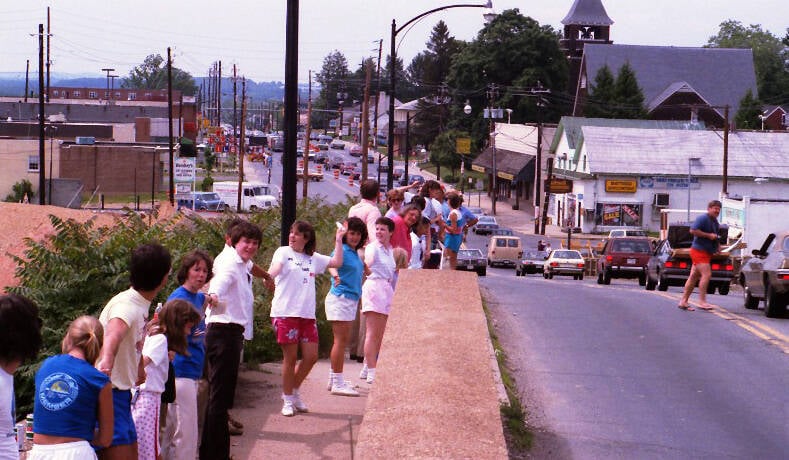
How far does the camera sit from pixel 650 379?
13.4 metres

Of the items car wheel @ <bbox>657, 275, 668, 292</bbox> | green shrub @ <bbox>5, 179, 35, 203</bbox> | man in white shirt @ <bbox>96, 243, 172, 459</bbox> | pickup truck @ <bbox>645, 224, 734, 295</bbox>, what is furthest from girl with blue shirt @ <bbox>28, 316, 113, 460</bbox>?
green shrub @ <bbox>5, 179, 35, 203</bbox>

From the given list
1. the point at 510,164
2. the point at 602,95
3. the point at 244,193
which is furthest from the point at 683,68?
the point at 244,193

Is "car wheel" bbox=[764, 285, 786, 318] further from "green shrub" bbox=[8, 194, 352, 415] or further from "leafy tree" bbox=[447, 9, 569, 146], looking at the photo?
"leafy tree" bbox=[447, 9, 569, 146]

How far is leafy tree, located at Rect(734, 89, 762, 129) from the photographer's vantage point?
325 ft

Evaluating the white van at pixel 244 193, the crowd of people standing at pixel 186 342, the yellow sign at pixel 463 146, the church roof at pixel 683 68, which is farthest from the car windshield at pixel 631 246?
the church roof at pixel 683 68

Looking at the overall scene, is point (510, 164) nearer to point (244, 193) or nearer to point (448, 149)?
point (448, 149)

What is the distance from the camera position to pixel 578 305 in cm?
2088

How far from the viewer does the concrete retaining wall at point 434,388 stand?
18.6 feet

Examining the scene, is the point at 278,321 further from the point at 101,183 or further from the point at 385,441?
the point at 101,183

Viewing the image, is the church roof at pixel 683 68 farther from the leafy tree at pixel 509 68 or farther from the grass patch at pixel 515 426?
the grass patch at pixel 515 426

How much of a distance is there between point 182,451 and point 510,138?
294 ft

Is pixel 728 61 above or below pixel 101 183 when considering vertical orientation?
above

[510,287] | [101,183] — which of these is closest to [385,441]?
[510,287]

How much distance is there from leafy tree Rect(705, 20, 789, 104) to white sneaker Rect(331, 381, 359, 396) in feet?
435
